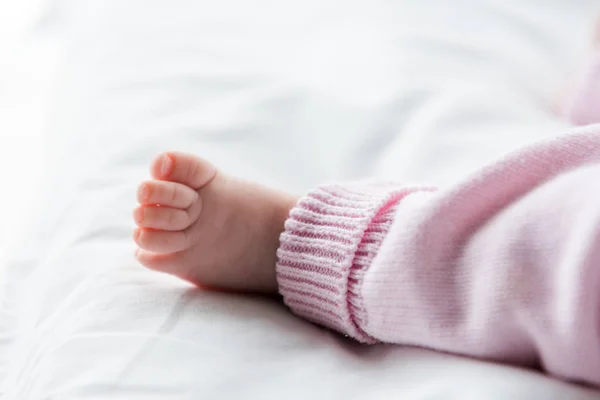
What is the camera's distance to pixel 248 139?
0.90m

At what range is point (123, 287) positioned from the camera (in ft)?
2.21

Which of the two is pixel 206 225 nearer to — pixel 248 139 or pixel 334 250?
pixel 334 250

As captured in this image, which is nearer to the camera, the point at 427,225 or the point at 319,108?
the point at 427,225

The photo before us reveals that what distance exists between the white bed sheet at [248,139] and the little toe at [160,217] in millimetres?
52

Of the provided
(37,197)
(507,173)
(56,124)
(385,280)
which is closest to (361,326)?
(385,280)

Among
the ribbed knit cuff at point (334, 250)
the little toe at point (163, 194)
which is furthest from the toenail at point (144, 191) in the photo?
the ribbed knit cuff at point (334, 250)

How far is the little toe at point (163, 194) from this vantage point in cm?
68

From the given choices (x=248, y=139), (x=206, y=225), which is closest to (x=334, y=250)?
(x=206, y=225)

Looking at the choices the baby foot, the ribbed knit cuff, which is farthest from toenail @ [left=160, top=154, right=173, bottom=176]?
the ribbed knit cuff

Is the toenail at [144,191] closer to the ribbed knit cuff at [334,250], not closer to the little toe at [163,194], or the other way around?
the little toe at [163,194]

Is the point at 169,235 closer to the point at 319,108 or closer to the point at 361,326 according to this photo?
the point at 361,326

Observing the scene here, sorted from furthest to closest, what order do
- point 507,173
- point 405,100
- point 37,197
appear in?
point 405,100 < point 37,197 < point 507,173

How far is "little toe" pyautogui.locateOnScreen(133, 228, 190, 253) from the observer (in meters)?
0.68

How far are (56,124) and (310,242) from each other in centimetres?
42
